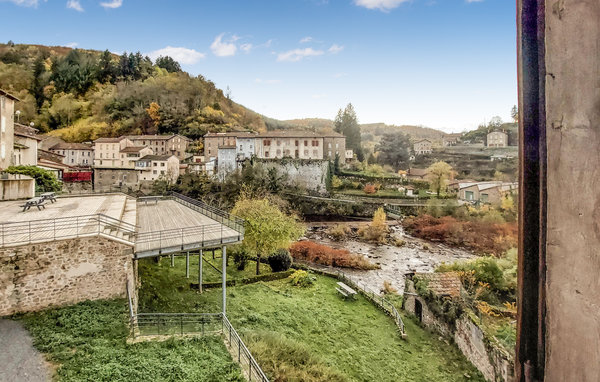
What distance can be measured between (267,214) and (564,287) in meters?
16.5

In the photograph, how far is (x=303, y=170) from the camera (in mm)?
44906

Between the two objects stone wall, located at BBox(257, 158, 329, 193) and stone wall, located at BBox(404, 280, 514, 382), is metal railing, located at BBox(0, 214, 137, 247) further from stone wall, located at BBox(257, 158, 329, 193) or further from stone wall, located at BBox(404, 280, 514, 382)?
stone wall, located at BBox(257, 158, 329, 193)

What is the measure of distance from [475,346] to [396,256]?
578 inches

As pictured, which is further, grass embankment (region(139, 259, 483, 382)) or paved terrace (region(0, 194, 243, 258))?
paved terrace (region(0, 194, 243, 258))

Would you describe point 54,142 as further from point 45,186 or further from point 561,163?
point 561,163

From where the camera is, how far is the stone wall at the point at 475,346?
26.9ft

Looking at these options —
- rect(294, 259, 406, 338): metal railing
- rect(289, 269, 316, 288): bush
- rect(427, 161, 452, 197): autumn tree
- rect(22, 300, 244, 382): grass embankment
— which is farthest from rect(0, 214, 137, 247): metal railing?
rect(427, 161, 452, 197): autumn tree

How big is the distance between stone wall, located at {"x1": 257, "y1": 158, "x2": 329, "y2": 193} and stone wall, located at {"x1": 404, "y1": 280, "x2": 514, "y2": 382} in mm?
32790

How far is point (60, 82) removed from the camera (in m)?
62.4

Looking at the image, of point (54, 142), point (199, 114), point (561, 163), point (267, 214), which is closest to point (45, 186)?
point (267, 214)

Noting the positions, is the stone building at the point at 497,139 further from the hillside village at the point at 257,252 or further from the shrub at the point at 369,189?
the shrub at the point at 369,189

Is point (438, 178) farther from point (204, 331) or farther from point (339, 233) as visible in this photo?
point (204, 331)

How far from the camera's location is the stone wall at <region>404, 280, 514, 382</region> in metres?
8.20

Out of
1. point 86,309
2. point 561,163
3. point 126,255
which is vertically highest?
point 561,163
